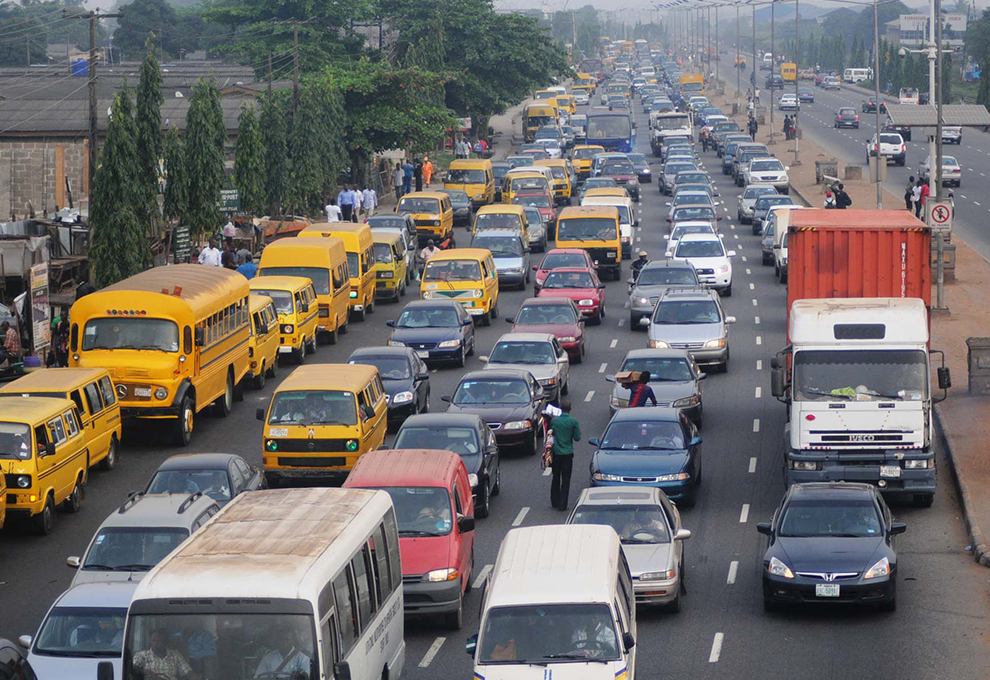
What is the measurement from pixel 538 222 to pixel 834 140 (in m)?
50.3

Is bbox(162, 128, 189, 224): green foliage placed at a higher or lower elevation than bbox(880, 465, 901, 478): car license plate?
higher

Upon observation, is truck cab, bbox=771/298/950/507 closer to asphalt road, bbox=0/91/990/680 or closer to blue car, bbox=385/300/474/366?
asphalt road, bbox=0/91/990/680

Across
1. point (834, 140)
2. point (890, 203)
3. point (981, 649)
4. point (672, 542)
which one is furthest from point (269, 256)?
point (834, 140)

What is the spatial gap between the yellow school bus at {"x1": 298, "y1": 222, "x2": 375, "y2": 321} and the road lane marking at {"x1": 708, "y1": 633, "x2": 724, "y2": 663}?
23193 mm

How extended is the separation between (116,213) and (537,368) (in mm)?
13777


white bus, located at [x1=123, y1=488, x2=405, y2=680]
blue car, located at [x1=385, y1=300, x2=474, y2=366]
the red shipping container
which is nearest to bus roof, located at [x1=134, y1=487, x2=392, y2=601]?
white bus, located at [x1=123, y1=488, x2=405, y2=680]

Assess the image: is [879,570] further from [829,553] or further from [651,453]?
[651,453]

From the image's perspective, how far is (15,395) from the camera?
24922 millimetres

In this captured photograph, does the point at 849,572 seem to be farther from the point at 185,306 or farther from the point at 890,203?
the point at 890,203

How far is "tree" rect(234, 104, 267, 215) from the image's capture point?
50.3 meters

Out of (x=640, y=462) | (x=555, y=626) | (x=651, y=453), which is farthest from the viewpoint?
(x=651, y=453)

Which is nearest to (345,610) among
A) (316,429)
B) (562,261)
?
(316,429)

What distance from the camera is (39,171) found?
58.1 meters

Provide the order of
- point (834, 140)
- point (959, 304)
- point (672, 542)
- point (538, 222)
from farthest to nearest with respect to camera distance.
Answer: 1. point (834, 140)
2. point (538, 222)
3. point (959, 304)
4. point (672, 542)
